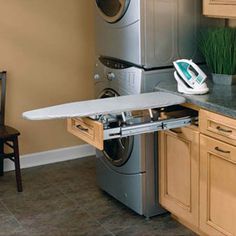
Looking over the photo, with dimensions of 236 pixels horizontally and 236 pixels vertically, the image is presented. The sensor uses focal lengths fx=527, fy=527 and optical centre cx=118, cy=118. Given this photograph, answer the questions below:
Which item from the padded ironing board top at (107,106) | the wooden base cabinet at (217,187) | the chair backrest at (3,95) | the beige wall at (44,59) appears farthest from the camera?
the beige wall at (44,59)

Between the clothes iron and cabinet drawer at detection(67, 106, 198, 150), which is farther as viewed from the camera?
the clothes iron

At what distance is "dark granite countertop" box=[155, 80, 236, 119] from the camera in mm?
2592

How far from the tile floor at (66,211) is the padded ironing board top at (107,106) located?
846mm

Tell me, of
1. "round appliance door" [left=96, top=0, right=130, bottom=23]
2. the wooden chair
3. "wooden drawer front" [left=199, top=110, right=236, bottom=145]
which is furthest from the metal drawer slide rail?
the wooden chair

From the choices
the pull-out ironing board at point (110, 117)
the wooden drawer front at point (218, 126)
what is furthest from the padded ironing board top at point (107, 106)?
the wooden drawer front at point (218, 126)

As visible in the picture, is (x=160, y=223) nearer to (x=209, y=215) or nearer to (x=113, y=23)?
(x=209, y=215)

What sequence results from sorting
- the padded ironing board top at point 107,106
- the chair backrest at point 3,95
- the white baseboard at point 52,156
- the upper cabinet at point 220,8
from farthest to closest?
the white baseboard at point 52,156
the chair backrest at point 3,95
the upper cabinet at point 220,8
the padded ironing board top at point 107,106

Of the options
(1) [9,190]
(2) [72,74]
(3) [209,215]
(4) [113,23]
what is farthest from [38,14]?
(3) [209,215]

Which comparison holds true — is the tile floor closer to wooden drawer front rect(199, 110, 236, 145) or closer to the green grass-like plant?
wooden drawer front rect(199, 110, 236, 145)

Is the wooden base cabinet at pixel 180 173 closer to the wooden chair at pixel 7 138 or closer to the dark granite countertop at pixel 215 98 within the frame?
the dark granite countertop at pixel 215 98

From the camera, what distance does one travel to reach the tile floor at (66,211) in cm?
319

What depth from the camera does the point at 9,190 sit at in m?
3.82

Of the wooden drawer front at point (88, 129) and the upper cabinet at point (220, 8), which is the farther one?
the upper cabinet at point (220, 8)

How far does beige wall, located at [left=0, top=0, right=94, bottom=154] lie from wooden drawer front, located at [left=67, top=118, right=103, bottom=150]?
1.53 m
